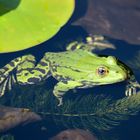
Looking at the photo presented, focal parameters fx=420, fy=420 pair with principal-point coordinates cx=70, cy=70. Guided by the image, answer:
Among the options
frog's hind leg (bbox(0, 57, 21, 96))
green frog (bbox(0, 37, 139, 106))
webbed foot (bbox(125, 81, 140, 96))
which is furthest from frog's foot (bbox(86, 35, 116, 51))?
frog's hind leg (bbox(0, 57, 21, 96))

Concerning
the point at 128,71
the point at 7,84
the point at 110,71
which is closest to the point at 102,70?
the point at 110,71

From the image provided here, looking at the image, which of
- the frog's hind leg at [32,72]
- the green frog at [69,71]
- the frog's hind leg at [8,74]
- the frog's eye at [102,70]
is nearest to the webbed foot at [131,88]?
the green frog at [69,71]

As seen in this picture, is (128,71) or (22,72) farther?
(22,72)

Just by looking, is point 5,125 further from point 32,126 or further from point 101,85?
point 101,85

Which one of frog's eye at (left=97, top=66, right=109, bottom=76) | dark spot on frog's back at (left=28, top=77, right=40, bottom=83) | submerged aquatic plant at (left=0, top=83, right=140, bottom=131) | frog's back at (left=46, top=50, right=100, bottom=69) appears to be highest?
frog's back at (left=46, top=50, right=100, bottom=69)

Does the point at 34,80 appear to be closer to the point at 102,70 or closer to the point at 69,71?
the point at 69,71

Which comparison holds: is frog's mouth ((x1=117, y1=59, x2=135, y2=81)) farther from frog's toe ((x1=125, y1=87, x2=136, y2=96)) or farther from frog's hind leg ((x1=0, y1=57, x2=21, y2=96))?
frog's hind leg ((x1=0, y1=57, x2=21, y2=96))
